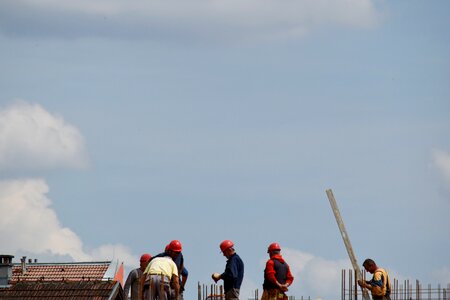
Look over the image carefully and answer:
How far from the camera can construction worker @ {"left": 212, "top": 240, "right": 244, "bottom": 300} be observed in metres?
32.9

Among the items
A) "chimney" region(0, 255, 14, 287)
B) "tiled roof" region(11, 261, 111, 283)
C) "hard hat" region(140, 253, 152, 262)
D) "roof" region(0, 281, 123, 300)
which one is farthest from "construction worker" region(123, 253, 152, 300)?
"tiled roof" region(11, 261, 111, 283)

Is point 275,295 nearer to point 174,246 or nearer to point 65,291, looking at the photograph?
point 174,246

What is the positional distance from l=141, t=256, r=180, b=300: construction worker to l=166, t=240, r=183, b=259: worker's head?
15 centimetres

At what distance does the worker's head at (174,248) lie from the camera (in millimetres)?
32531

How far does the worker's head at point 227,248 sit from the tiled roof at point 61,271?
176 feet

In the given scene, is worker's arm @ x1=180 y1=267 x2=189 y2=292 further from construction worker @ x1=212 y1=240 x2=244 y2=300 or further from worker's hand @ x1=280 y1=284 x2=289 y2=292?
worker's hand @ x1=280 y1=284 x2=289 y2=292

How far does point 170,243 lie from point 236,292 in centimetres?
192

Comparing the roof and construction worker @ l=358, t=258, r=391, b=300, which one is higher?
the roof

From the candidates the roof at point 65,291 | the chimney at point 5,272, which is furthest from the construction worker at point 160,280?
the chimney at point 5,272

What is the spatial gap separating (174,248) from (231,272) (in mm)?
1407

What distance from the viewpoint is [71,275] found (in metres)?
88.1

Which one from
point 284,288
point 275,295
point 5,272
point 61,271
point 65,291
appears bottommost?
point 275,295

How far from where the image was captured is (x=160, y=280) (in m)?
32.0

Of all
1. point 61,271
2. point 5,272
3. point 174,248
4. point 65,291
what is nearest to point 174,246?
point 174,248
